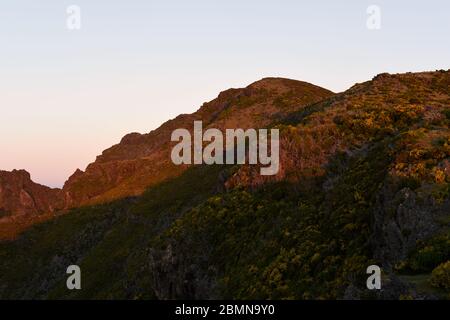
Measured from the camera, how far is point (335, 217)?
91.4 feet

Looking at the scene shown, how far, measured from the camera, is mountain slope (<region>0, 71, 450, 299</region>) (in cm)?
2089

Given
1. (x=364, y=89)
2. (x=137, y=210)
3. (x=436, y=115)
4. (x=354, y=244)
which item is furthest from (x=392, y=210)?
(x=137, y=210)

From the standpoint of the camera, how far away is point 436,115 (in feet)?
124

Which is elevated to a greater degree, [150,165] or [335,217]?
[150,165]

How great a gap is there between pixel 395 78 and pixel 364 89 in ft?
23.7

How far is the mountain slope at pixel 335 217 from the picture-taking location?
822 inches

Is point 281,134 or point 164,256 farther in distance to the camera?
point 281,134

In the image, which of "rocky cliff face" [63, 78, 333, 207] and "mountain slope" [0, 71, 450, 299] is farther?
"rocky cliff face" [63, 78, 333, 207]

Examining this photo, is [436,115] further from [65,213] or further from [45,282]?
[65,213]

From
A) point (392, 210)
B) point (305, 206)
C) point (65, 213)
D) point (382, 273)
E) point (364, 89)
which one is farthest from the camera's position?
point (65, 213)

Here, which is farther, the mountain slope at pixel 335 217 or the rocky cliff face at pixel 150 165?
the rocky cliff face at pixel 150 165

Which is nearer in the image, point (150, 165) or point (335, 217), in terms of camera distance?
point (335, 217)

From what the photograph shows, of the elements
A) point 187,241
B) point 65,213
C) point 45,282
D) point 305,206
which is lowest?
point 45,282
